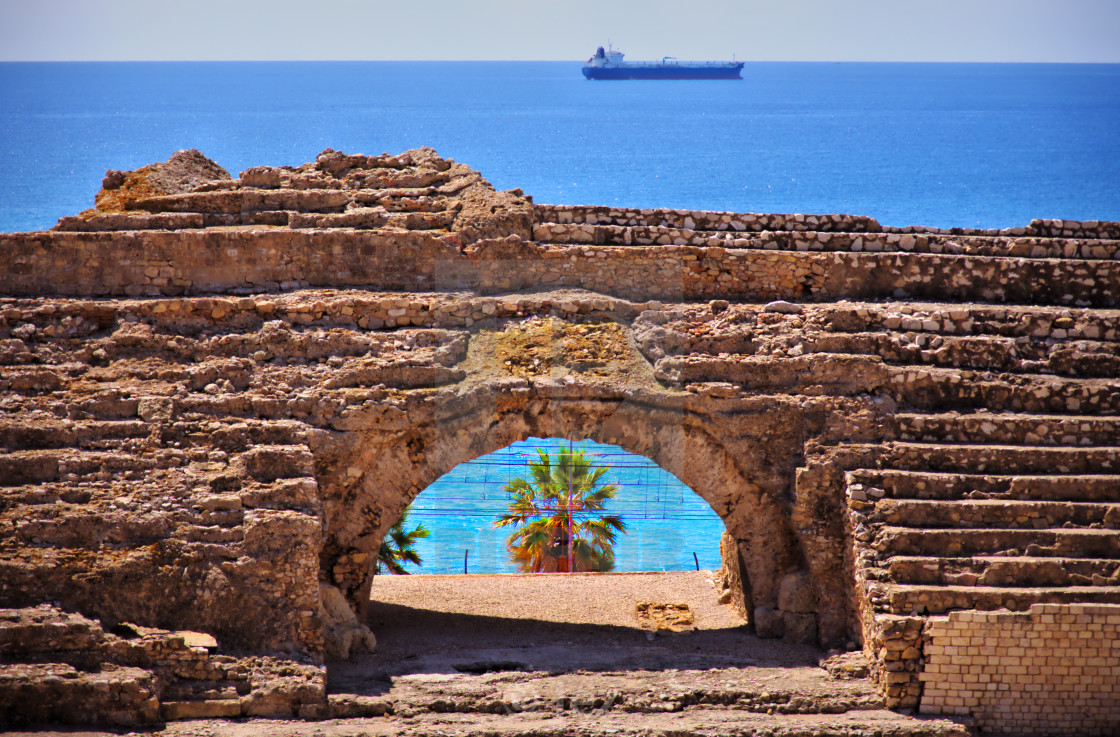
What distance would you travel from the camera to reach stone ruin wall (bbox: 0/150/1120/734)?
385 inches

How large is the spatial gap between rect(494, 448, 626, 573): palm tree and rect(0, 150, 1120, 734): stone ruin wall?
3781 mm

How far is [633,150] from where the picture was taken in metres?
51.4

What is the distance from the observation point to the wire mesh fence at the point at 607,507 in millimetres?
21188

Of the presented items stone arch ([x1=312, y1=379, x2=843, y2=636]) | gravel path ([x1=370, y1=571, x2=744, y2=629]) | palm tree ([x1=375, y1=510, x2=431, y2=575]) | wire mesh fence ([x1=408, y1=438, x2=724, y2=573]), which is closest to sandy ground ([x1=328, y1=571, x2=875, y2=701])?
gravel path ([x1=370, y1=571, x2=744, y2=629])

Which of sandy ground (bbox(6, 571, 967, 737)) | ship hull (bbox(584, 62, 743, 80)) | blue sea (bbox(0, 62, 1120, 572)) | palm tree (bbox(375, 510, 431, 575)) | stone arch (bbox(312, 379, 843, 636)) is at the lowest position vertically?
sandy ground (bbox(6, 571, 967, 737))

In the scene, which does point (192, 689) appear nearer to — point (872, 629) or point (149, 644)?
point (149, 644)

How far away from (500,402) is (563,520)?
5534mm

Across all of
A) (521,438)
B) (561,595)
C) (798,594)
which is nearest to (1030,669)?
(798,594)

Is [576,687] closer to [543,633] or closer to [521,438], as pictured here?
[543,633]

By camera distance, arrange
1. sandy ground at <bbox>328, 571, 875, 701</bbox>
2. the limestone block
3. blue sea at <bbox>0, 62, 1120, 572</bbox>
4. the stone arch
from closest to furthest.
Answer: sandy ground at <bbox>328, 571, 875, 701</bbox>
the stone arch
the limestone block
blue sea at <bbox>0, 62, 1120, 572</bbox>

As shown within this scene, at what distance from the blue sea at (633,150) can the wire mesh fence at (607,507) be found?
53mm

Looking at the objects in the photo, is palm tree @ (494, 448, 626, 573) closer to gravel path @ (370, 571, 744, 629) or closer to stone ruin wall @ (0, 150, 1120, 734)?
gravel path @ (370, 571, 744, 629)

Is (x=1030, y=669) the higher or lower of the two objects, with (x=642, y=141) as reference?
lower

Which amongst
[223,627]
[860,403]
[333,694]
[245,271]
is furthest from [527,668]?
[245,271]
